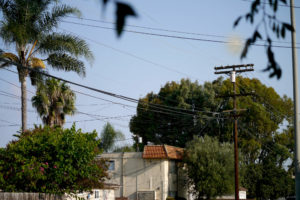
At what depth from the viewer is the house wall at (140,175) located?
4359 cm

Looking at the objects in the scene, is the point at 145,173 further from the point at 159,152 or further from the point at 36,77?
the point at 36,77

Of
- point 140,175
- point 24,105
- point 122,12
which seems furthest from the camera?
point 140,175

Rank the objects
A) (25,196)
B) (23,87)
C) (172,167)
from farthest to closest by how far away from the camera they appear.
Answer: (172,167)
(23,87)
(25,196)

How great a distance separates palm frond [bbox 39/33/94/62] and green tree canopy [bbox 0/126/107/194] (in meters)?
4.91

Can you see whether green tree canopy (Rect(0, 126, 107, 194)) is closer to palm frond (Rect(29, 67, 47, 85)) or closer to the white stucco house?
palm frond (Rect(29, 67, 47, 85))

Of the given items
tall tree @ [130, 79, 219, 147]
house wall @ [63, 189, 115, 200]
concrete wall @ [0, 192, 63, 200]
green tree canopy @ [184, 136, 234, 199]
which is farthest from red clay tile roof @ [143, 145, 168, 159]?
concrete wall @ [0, 192, 63, 200]

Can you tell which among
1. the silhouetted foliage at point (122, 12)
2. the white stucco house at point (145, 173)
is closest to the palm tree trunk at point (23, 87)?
the white stucco house at point (145, 173)

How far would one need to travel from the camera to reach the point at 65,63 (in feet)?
81.9

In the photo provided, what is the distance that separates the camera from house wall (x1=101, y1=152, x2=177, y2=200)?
43594 mm

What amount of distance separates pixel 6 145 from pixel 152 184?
23451mm

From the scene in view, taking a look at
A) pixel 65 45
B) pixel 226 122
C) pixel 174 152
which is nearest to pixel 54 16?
pixel 65 45

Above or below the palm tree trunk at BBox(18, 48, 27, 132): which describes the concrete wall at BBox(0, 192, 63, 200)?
below

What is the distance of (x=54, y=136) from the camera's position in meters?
21.0

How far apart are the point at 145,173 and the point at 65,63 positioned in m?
21.7
